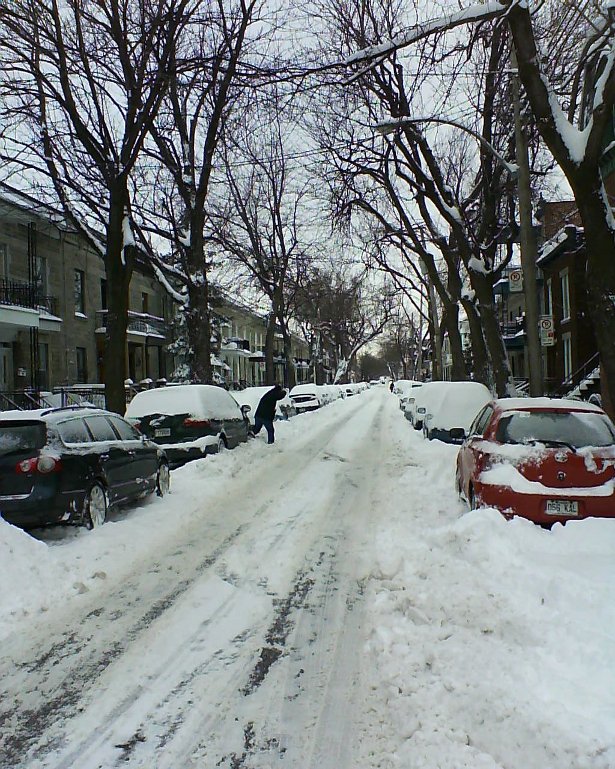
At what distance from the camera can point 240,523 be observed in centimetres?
880

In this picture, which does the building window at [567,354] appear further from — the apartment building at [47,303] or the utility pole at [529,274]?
the apartment building at [47,303]

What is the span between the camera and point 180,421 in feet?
46.1

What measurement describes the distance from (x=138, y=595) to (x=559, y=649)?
11.7 feet

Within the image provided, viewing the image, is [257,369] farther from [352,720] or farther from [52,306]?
[352,720]

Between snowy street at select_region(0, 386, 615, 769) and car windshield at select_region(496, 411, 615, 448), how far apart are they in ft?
3.83

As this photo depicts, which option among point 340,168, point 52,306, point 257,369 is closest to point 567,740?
point 340,168

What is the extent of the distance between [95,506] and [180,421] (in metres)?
5.90

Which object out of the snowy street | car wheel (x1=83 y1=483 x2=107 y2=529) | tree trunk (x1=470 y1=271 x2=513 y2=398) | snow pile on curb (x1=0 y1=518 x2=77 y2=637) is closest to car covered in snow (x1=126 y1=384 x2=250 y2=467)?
car wheel (x1=83 y1=483 x2=107 y2=529)

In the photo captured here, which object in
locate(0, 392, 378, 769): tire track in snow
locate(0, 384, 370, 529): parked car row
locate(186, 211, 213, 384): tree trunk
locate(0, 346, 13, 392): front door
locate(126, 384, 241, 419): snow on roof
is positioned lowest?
locate(0, 392, 378, 769): tire track in snow

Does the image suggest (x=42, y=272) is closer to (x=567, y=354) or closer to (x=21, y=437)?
(x=21, y=437)

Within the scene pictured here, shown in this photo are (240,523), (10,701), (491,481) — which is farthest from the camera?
(240,523)

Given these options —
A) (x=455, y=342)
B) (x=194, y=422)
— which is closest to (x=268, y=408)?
(x=194, y=422)

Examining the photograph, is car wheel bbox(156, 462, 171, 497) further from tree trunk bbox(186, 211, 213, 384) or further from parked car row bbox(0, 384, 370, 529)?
tree trunk bbox(186, 211, 213, 384)

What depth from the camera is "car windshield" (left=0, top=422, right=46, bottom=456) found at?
24.9ft
